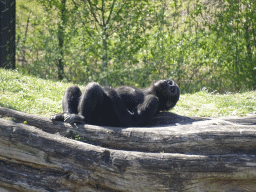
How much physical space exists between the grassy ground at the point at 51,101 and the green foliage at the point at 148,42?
3.86 meters

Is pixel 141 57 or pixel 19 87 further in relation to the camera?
pixel 141 57

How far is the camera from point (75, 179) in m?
3.48

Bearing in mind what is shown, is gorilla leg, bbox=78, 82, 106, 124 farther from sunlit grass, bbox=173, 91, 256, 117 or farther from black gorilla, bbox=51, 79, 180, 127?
sunlit grass, bbox=173, 91, 256, 117

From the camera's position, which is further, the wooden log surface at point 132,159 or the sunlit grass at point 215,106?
the sunlit grass at point 215,106

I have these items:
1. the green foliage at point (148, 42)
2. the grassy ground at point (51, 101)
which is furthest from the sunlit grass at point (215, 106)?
the green foliage at point (148, 42)

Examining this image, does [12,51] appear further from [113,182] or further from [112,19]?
[113,182]

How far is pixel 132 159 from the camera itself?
11.3 feet

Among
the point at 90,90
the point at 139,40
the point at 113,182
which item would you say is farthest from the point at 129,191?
the point at 139,40

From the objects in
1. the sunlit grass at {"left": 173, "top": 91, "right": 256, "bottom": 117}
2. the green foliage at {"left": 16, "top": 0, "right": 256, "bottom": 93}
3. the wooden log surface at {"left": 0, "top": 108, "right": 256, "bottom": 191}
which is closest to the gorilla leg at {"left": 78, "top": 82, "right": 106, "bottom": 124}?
the wooden log surface at {"left": 0, "top": 108, "right": 256, "bottom": 191}

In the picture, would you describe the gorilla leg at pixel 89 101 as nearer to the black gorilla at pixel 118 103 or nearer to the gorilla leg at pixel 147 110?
the black gorilla at pixel 118 103

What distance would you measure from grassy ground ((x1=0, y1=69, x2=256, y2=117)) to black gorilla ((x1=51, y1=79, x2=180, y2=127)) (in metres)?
1.44

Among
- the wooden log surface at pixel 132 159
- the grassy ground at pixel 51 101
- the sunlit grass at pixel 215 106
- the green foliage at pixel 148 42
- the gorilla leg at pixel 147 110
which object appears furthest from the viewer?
the green foliage at pixel 148 42

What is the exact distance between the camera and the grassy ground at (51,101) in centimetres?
613

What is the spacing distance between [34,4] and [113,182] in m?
13.8
